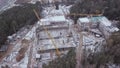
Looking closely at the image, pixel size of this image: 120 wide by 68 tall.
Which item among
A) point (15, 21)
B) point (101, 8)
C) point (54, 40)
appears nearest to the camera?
point (54, 40)

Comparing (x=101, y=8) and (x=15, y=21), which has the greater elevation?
(x=15, y=21)

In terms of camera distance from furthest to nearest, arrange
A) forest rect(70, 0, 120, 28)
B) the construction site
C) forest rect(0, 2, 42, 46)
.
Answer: forest rect(70, 0, 120, 28) → forest rect(0, 2, 42, 46) → the construction site

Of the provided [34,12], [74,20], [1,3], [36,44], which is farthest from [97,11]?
[1,3]

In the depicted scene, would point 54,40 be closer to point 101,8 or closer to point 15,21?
point 15,21

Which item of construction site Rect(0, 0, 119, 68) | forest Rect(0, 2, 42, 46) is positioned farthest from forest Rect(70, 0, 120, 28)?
forest Rect(0, 2, 42, 46)

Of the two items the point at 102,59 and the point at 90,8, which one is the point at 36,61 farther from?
the point at 90,8

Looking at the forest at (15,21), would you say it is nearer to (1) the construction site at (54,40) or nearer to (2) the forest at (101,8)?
(1) the construction site at (54,40)

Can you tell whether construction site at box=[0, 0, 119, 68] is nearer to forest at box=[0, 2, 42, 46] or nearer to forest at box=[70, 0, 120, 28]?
forest at box=[0, 2, 42, 46]

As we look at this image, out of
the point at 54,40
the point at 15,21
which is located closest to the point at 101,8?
the point at 54,40

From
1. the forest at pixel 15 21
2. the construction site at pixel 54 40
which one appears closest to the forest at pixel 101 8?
the construction site at pixel 54 40
